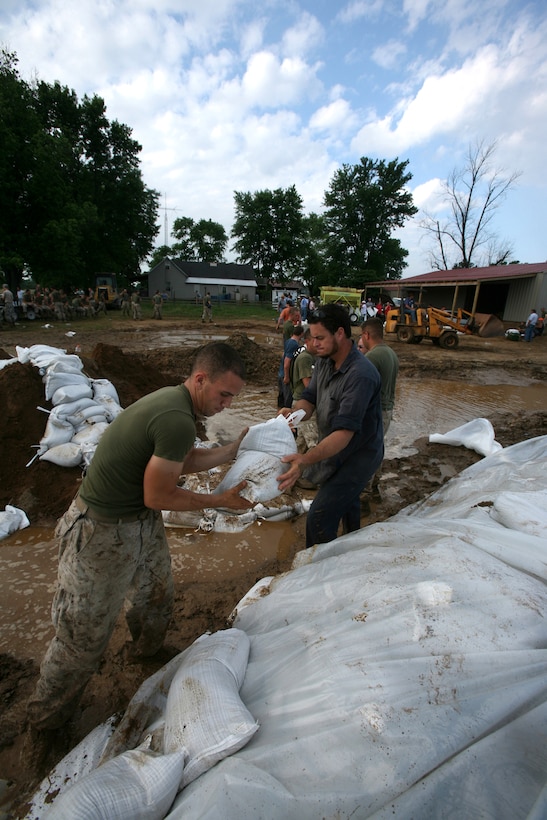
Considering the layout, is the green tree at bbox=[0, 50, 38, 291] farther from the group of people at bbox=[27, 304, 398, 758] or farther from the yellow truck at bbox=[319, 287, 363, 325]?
the group of people at bbox=[27, 304, 398, 758]

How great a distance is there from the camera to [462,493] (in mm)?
3393

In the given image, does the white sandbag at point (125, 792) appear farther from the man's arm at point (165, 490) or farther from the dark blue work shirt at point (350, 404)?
the dark blue work shirt at point (350, 404)

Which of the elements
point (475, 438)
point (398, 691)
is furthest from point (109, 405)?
point (475, 438)

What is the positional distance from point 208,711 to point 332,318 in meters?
2.07

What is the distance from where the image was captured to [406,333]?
16547 millimetres

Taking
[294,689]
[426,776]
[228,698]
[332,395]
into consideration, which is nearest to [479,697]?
[426,776]

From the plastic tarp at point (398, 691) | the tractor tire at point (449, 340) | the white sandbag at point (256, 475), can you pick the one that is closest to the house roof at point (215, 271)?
the tractor tire at point (449, 340)

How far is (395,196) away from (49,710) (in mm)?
50605

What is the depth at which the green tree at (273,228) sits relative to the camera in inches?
1921

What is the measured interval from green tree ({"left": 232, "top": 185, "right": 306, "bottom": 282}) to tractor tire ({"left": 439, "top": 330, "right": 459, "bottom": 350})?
124ft

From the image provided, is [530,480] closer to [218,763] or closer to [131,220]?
[218,763]

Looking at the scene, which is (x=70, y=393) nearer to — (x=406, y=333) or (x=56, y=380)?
(x=56, y=380)

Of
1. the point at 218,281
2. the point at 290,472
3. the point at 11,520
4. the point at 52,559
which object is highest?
the point at 218,281

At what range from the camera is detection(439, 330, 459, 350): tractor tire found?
15.6 metres
